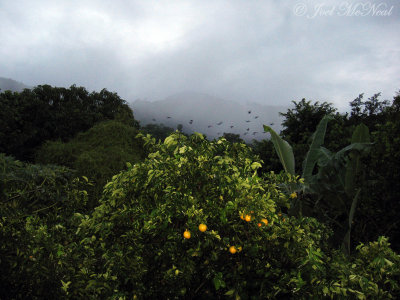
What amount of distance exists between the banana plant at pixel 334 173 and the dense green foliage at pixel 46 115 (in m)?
12.2

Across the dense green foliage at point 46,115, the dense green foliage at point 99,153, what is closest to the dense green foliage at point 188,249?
the dense green foliage at point 99,153

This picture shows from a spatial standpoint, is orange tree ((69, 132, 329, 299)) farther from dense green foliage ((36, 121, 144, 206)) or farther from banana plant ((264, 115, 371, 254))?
dense green foliage ((36, 121, 144, 206))

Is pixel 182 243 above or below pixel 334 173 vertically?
above

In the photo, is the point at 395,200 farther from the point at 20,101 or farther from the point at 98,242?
the point at 20,101

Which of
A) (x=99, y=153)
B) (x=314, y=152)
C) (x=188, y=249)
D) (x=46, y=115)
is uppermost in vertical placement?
(x=46, y=115)

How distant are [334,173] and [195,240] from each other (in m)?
6.49

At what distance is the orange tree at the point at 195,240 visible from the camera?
228 centimetres

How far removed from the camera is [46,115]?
1614 cm

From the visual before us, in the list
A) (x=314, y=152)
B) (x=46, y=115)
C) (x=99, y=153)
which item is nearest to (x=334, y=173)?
(x=314, y=152)

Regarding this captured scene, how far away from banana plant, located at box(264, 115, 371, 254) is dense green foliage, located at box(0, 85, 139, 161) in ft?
39.9

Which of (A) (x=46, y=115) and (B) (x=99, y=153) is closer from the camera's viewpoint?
(B) (x=99, y=153)

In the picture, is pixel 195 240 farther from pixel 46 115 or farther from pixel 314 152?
pixel 46 115

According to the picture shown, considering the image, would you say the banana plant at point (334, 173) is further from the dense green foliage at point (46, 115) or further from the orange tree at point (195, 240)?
the dense green foliage at point (46, 115)

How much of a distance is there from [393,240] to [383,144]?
2.39m
